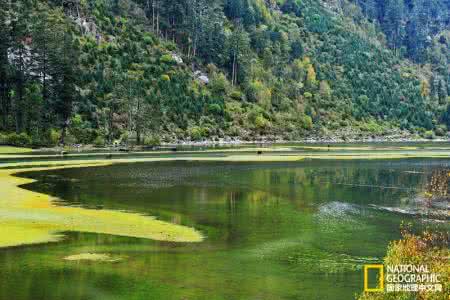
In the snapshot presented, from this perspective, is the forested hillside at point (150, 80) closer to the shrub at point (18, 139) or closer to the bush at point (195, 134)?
the shrub at point (18, 139)

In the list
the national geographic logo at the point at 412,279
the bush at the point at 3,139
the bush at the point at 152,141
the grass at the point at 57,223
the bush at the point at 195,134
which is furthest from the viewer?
the bush at the point at 195,134

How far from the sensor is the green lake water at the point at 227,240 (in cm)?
2216

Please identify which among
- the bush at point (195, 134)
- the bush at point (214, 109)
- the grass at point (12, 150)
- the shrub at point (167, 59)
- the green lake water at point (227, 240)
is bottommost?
the green lake water at point (227, 240)

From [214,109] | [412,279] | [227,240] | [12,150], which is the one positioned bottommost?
Result: [227,240]

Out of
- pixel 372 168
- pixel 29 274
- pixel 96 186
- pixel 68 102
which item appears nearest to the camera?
pixel 29 274

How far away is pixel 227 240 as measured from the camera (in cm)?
3041

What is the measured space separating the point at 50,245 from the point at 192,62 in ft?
460

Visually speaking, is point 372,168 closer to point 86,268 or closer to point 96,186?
point 96,186

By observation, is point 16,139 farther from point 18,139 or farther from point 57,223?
point 57,223

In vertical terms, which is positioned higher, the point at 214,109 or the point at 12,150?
the point at 214,109

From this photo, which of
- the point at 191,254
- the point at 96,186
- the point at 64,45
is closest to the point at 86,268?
the point at 191,254

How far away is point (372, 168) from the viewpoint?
2810 inches

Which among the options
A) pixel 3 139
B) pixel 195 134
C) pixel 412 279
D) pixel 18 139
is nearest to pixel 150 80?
pixel 195 134

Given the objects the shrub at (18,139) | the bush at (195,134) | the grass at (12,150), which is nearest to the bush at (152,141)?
the bush at (195,134)
